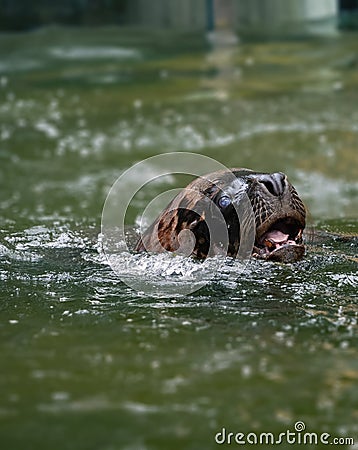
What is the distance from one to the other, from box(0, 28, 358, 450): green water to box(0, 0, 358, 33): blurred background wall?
13.4 ft

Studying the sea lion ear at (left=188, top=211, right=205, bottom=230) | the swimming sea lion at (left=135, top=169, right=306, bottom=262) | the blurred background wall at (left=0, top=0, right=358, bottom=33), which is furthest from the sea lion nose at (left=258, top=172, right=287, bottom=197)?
the blurred background wall at (left=0, top=0, right=358, bottom=33)

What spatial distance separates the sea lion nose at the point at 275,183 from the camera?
4.22 metres

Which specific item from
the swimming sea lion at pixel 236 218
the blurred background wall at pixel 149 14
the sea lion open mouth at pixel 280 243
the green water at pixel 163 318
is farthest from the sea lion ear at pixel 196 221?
the blurred background wall at pixel 149 14

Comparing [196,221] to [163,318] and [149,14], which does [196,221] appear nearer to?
[163,318]

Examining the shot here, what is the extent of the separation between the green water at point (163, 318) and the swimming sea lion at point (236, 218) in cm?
19

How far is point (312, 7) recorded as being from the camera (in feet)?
49.1

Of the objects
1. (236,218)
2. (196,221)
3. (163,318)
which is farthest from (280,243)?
(163,318)

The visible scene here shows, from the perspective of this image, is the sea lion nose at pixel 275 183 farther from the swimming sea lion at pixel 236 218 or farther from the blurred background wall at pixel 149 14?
the blurred background wall at pixel 149 14

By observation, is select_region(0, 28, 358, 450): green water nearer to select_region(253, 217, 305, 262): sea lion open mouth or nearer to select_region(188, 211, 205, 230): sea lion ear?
select_region(253, 217, 305, 262): sea lion open mouth

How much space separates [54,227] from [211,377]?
3.60 metres

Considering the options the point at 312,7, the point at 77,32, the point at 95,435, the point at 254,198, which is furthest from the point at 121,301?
the point at 312,7

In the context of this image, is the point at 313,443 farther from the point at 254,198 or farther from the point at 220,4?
the point at 220,4

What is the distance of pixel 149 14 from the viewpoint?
14.4 meters

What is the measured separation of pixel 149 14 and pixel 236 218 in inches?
422
